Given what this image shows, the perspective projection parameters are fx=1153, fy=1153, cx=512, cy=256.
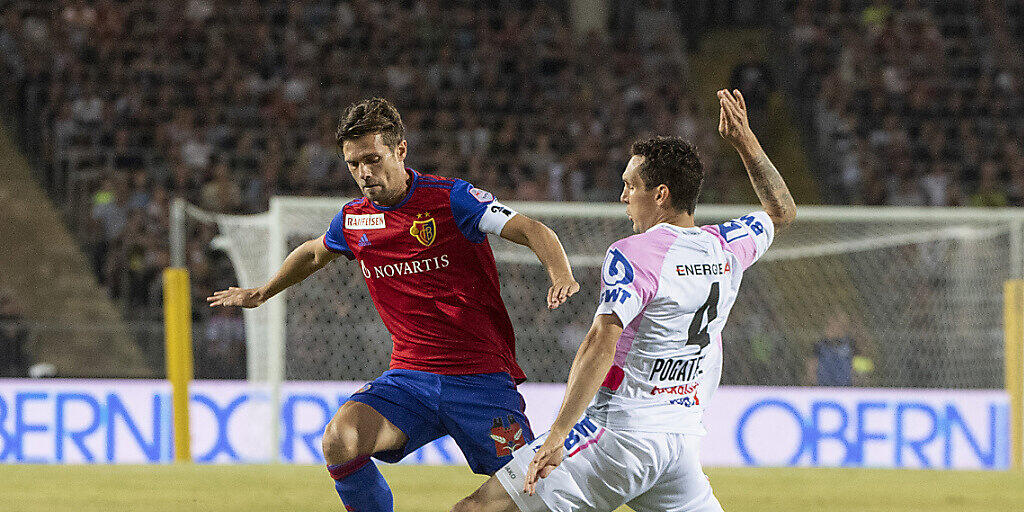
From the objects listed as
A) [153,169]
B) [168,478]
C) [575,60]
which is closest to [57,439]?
[168,478]

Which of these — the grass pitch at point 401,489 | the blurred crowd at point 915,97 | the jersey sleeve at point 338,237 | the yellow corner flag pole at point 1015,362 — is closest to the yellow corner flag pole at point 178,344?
the grass pitch at point 401,489

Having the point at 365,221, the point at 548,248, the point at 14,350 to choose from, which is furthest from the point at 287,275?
the point at 14,350

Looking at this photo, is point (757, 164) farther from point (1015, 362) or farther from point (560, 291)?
point (1015, 362)

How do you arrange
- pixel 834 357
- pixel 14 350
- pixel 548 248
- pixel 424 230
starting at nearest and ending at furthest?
pixel 548 248 → pixel 424 230 → pixel 834 357 → pixel 14 350

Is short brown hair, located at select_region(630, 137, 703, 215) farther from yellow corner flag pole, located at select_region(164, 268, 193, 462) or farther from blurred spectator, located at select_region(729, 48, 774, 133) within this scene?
blurred spectator, located at select_region(729, 48, 774, 133)

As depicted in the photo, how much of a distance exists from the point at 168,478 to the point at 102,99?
993 centimetres

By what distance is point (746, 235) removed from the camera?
378 centimetres

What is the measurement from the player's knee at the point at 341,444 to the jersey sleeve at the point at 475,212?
2.83 ft

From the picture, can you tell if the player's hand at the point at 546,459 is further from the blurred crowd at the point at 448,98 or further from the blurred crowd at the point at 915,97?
the blurred crowd at the point at 915,97

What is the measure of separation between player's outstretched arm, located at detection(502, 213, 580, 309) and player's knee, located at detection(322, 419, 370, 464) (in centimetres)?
91

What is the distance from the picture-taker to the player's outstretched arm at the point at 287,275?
472cm

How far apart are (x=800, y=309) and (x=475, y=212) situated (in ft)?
25.7

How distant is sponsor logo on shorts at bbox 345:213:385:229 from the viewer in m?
4.48

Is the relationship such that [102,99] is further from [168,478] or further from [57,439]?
[168,478]
